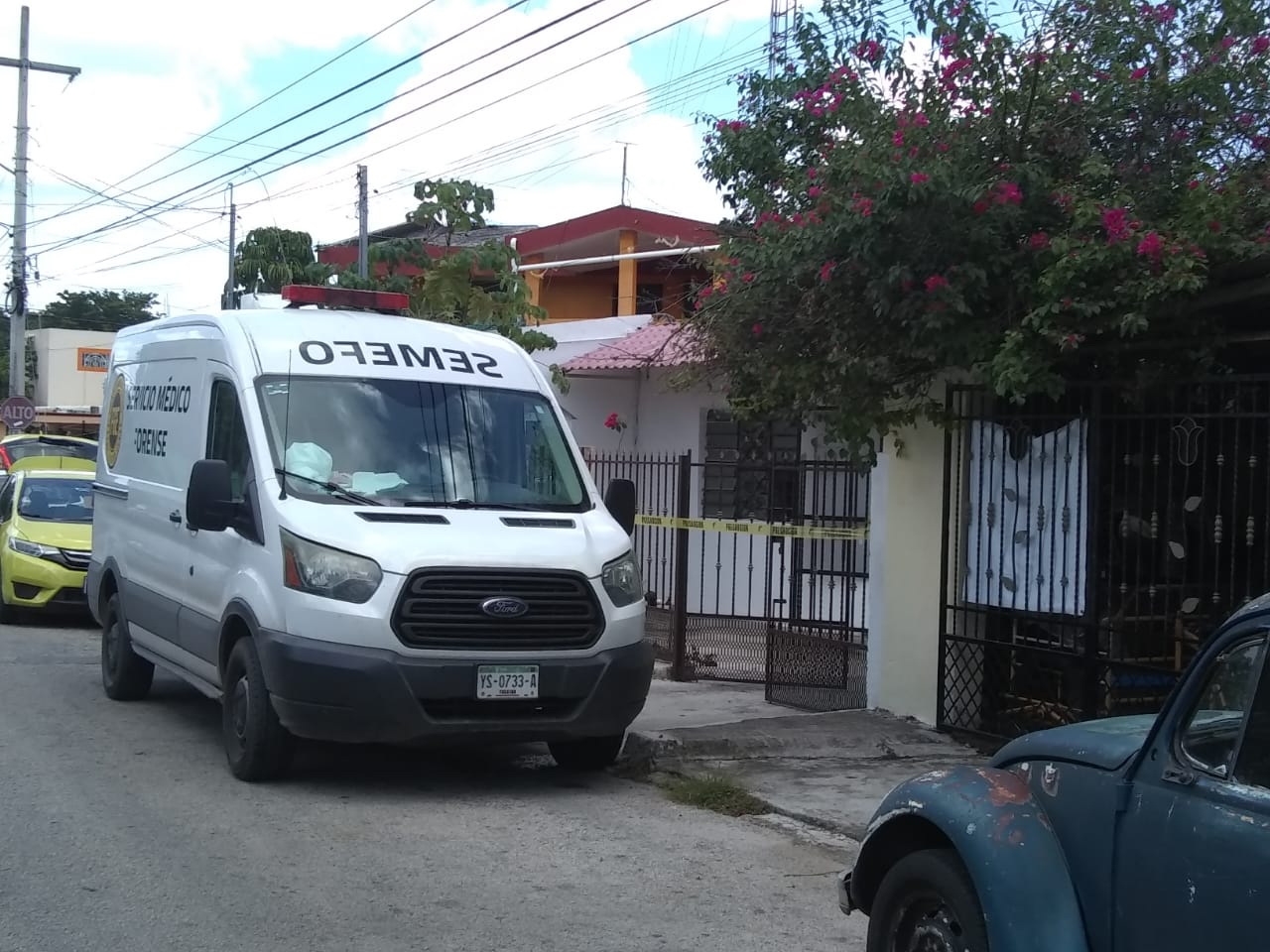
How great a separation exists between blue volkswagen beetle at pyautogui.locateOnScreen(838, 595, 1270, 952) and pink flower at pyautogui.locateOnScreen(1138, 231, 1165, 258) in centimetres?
367

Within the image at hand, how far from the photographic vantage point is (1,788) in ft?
23.9

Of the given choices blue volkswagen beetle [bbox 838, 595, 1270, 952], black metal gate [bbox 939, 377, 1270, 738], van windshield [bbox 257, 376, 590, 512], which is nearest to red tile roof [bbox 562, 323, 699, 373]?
black metal gate [bbox 939, 377, 1270, 738]

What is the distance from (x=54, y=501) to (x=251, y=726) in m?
8.99

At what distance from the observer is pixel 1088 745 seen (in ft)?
12.6

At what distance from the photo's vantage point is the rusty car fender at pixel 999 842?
3627 millimetres

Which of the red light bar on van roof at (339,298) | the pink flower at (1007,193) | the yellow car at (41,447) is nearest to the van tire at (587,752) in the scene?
the red light bar on van roof at (339,298)

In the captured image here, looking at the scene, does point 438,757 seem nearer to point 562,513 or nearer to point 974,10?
point 562,513

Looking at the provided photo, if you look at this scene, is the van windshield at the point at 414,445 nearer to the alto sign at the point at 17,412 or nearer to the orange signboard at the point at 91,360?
the alto sign at the point at 17,412

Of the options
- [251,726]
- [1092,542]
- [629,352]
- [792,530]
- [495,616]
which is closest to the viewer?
[495,616]

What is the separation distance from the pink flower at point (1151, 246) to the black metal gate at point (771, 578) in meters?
3.47

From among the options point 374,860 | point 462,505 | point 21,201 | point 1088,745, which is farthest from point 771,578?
point 21,201

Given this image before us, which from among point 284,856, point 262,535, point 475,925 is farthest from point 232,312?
point 475,925

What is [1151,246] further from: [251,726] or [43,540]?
[43,540]

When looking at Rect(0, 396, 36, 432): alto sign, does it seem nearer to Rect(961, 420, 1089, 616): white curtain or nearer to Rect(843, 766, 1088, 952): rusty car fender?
Rect(961, 420, 1089, 616): white curtain
